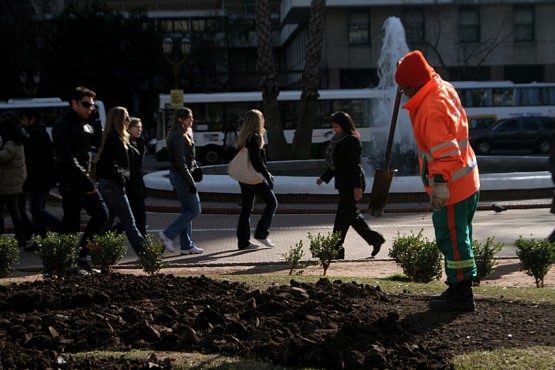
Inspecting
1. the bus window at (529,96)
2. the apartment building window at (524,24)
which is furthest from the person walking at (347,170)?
the apartment building window at (524,24)

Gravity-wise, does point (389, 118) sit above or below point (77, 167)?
above

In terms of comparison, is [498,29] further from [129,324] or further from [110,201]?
[129,324]

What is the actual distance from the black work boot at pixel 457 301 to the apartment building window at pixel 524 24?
Result: 150ft

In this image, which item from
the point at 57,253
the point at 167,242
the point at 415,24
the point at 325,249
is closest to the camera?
the point at 57,253

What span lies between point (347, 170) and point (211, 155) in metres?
26.7

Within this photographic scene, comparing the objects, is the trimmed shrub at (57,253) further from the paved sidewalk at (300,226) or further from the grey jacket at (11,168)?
the grey jacket at (11,168)

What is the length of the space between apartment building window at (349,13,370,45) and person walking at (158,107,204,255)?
39.5m

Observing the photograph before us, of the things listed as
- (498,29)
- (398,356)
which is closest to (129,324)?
(398,356)

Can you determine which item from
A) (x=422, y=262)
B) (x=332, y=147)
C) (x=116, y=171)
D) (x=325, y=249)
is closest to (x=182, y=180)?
(x=116, y=171)

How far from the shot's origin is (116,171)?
9.70 m


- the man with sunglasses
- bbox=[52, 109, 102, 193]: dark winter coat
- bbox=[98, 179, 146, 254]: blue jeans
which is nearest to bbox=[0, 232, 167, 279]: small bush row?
the man with sunglasses

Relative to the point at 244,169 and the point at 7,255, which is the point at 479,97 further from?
the point at 7,255

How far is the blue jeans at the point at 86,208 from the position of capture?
9.27 meters

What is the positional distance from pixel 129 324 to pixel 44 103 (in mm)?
35498
